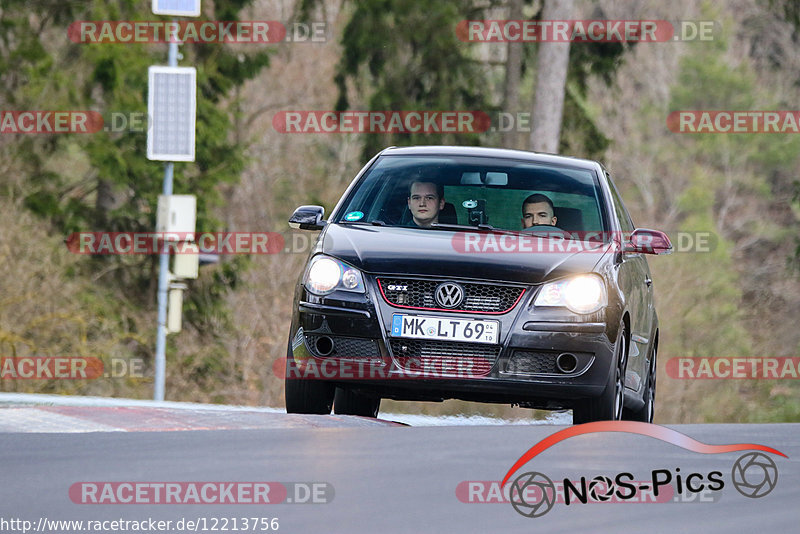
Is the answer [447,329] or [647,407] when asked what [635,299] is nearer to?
[647,407]

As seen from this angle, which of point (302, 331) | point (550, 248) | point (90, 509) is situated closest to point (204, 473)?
point (90, 509)

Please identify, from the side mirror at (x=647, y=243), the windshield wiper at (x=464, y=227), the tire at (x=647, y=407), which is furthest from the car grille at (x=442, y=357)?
the tire at (x=647, y=407)

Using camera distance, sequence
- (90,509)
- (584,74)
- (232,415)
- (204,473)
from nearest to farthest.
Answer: (90,509), (204,473), (232,415), (584,74)

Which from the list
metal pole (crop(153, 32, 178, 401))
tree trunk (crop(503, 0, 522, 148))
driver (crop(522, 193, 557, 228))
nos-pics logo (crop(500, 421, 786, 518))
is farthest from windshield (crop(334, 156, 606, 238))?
tree trunk (crop(503, 0, 522, 148))

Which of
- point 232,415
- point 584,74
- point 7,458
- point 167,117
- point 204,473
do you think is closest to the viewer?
point 204,473

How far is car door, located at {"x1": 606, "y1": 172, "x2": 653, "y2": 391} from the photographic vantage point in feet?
33.7

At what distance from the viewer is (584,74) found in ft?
108

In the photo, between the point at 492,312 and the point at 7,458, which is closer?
the point at 7,458

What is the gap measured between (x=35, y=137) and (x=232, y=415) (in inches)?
953

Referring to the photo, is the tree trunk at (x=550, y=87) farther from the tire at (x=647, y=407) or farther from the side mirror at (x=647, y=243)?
the side mirror at (x=647, y=243)

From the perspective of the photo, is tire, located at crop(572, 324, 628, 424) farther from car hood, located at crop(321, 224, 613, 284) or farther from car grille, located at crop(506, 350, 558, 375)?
car hood, located at crop(321, 224, 613, 284)

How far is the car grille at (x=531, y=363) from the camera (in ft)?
30.4

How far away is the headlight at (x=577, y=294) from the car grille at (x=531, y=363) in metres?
0.28

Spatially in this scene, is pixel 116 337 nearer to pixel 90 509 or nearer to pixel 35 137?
pixel 35 137
